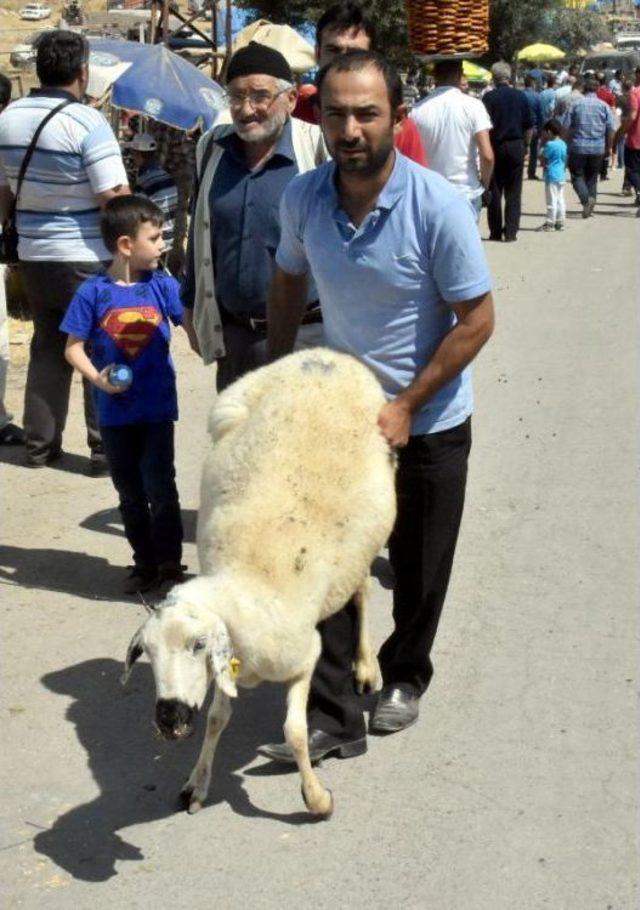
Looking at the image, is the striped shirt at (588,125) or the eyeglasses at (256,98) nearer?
the eyeglasses at (256,98)

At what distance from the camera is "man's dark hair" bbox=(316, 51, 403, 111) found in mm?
4211

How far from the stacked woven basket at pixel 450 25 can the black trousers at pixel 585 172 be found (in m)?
13.1

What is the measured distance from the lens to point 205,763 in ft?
14.6

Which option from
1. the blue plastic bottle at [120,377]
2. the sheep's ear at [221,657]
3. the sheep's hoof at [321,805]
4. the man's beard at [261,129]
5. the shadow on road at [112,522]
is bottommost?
the shadow on road at [112,522]

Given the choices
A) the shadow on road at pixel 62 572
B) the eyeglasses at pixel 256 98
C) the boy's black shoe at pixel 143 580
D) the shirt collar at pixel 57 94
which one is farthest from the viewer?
the shirt collar at pixel 57 94

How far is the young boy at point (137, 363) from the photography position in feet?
19.9

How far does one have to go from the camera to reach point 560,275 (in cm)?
1532

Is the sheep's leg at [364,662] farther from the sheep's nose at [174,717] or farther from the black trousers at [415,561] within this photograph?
the sheep's nose at [174,717]

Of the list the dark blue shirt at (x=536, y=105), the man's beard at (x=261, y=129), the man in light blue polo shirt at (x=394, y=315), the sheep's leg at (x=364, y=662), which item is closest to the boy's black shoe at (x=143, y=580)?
the sheep's leg at (x=364, y=662)

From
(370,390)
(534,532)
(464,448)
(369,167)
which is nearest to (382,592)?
(534,532)

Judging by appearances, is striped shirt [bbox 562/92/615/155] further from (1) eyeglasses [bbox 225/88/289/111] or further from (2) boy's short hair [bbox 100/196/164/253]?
(1) eyeglasses [bbox 225/88/289/111]

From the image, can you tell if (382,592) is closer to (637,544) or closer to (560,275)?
(637,544)

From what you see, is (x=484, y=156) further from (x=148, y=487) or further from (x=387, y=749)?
(x=387, y=749)

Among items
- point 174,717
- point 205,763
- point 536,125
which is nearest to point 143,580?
point 205,763
